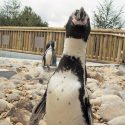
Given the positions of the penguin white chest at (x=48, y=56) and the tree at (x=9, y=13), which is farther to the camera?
the tree at (x=9, y=13)

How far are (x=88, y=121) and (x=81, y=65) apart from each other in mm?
361

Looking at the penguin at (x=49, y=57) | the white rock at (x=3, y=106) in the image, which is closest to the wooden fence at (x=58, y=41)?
the penguin at (x=49, y=57)

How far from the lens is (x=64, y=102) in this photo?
2.54 m

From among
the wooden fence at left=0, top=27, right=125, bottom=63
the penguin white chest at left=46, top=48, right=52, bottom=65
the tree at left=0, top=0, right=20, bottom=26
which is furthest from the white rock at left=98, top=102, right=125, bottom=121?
the tree at left=0, top=0, right=20, bottom=26

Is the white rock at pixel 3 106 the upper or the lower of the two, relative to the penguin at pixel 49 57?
upper

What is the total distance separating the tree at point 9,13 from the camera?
32.4 metres

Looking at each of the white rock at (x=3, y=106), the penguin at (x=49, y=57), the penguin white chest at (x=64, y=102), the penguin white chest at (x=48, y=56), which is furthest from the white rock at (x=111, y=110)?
the penguin white chest at (x=48, y=56)

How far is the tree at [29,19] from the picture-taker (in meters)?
33.4

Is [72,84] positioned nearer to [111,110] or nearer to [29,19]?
[111,110]

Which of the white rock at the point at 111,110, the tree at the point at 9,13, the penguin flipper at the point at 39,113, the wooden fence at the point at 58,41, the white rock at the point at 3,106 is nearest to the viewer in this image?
the penguin flipper at the point at 39,113

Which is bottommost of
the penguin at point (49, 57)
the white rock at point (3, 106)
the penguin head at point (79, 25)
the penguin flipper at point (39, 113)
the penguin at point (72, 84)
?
the penguin at point (49, 57)

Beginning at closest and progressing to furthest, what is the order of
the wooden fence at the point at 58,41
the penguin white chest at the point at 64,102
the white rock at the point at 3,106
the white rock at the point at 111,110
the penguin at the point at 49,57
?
the penguin white chest at the point at 64,102, the white rock at the point at 3,106, the white rock at the point at 111,110, the penguin at the point at 49,57, the wooden fence at the point at 58,41

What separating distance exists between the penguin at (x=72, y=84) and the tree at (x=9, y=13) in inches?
1183

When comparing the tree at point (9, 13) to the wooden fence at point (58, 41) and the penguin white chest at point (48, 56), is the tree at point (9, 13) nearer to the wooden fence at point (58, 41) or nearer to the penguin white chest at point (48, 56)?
the wooden fence at point (58, 41)
